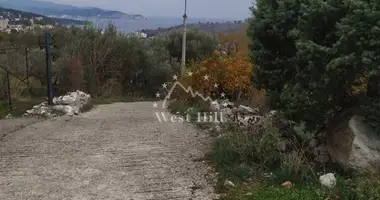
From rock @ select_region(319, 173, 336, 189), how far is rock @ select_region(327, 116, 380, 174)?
0.42 meters

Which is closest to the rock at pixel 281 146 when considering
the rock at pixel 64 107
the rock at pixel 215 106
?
the rock at pixel 215 106

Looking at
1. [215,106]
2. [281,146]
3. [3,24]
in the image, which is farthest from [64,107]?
[3,24]

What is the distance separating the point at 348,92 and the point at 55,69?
14.1 m

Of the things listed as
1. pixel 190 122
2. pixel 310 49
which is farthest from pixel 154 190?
pixel 190 122

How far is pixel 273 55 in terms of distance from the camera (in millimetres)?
6863

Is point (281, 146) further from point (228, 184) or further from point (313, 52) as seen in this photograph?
point (313, 52)

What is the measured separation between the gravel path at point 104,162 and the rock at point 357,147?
1.67 m

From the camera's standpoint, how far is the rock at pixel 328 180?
4871 mm

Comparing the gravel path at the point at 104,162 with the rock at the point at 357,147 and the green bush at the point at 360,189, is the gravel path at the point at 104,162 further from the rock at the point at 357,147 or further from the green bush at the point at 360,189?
the rock at the point at 357,147

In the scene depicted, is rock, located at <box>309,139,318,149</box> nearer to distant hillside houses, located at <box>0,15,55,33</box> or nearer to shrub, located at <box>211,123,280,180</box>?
shrub, located at <box>211,123,280,180</box>

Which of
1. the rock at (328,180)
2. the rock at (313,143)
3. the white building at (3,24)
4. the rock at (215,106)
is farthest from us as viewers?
the white building at (3,24)

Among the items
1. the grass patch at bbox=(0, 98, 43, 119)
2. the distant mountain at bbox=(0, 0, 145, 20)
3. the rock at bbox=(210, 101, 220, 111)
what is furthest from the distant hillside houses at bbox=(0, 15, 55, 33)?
the rock at bbox=(210, 101, 220, 111)

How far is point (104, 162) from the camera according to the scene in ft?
20.8

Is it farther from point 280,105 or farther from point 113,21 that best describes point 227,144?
point 113,21
